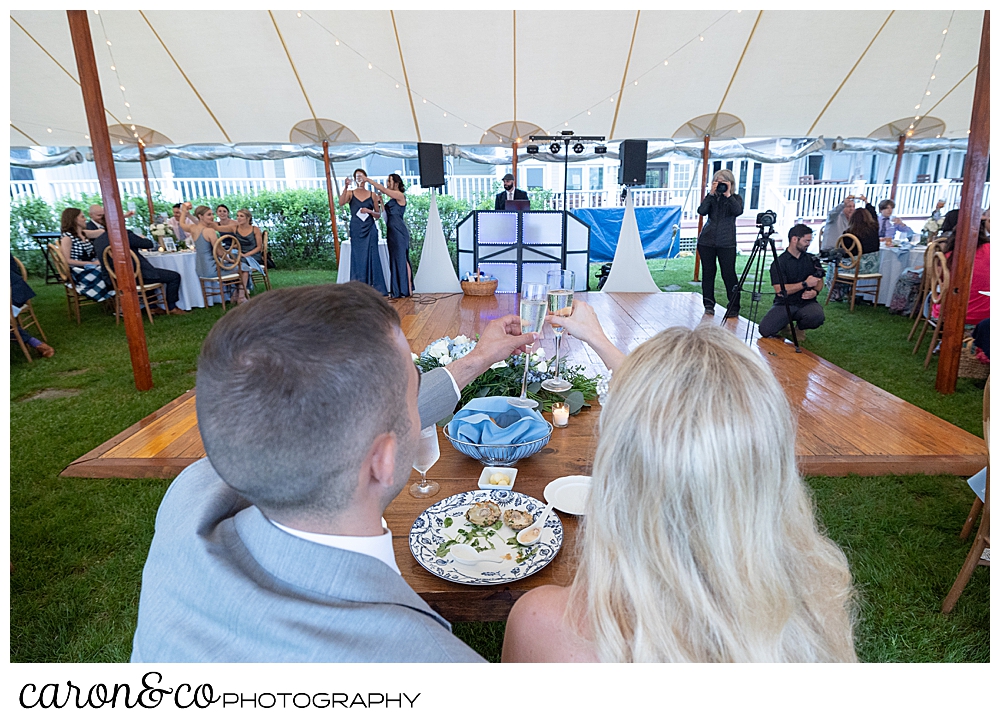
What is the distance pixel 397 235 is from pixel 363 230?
422 mm

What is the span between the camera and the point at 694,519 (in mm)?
639

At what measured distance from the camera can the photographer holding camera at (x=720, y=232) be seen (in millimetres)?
5535

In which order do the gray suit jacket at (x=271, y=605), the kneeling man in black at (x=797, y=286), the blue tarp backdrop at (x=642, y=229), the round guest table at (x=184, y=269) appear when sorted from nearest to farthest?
the gray suit jacket at (x=271, y=605) → the kneeling man in black at (x=797, y=286) → the round guest table at (x=184, y=269) → the blue tarp backdrop at (x=642, y=229)

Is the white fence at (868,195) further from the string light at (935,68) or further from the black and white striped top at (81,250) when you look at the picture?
the black and white striped top at (81,250)

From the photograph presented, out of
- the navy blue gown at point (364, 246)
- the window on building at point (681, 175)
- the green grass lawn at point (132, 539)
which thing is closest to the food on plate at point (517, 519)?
the green grass lawn at point (132, 539)

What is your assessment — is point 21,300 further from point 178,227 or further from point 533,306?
point 533,306

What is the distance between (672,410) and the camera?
0.62 m

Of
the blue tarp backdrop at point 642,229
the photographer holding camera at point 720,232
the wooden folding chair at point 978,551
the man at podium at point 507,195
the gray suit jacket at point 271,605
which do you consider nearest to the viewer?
the gray suit jacket at point 271,605

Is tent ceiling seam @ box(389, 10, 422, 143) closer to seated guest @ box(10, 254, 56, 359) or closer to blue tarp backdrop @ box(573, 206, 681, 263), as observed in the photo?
blue tarp backdrop @ box(573, 206, 681, 263)

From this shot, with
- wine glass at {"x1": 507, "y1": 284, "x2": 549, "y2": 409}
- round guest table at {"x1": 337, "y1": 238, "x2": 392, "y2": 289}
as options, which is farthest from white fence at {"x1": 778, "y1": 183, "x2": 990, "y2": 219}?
wine glass at {"x1": 507, "y1": 284, "x2": 549, "y2": 409}

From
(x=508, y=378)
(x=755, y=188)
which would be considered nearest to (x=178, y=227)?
(x=508, y=378)

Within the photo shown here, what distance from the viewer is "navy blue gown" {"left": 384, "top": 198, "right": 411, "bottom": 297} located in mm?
6871

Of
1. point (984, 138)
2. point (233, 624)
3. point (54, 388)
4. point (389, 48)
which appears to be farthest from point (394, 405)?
point (389, 48)

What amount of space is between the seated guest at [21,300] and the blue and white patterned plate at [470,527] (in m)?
5.04
